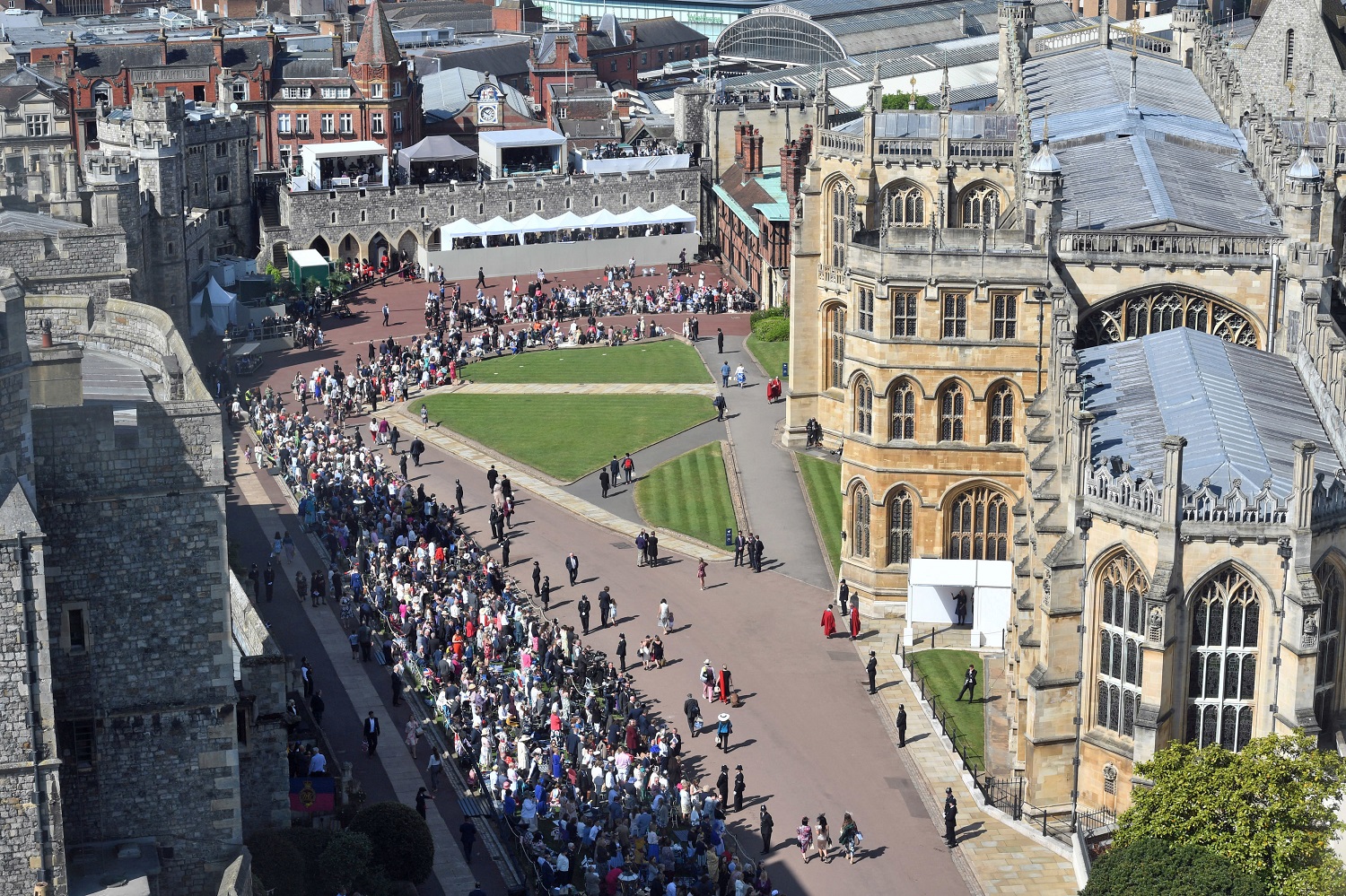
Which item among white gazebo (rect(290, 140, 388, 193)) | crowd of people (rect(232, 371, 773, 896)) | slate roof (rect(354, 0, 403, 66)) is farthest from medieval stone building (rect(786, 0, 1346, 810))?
slate roof (rect(354, 0, 403, 66))

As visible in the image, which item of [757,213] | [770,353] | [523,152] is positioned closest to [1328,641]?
[770,353]

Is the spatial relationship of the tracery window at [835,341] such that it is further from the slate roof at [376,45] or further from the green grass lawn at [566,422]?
the slate roof at [376,45]

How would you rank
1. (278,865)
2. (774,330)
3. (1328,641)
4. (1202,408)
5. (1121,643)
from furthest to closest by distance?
(774,330)
(1202,408)
(1121,643)
(1328,641)
(278,865)

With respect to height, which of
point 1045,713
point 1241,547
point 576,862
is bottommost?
point 576,862

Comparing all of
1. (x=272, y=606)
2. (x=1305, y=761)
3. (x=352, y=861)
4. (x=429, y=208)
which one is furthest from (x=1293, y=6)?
(x=352, y=861)

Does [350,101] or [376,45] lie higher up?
[376,45]

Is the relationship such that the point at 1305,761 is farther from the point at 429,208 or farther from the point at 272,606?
the point at 429,208

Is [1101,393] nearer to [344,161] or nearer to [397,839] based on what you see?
[397,839]
